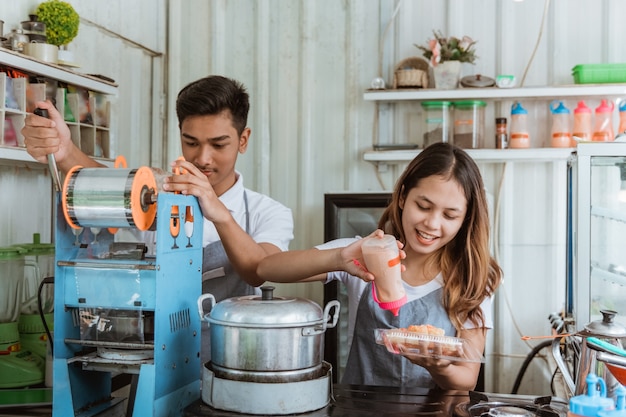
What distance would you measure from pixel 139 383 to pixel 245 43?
3.03m

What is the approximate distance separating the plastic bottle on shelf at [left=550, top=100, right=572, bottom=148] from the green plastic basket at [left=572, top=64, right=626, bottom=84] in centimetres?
17

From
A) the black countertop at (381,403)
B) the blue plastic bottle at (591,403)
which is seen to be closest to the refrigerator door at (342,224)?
the black countertop at (381,403)

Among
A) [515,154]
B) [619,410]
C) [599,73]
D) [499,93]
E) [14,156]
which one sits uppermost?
[599,73]

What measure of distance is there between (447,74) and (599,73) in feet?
2.61

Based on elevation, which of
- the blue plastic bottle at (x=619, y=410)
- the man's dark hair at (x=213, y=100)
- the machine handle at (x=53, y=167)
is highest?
the man's dark hair at (x=213, y=100)

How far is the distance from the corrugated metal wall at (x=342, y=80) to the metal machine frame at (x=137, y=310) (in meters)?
2.10

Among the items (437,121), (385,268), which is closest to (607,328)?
(385,268)

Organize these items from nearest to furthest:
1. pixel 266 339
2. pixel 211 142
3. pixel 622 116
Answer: pixel 266 339, pixel 211 142, pixel 622 116

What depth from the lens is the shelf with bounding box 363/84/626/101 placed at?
3.70 metres

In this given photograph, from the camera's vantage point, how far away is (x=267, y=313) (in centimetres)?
152

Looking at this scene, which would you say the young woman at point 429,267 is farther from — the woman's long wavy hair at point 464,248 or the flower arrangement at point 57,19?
the flower arrangement at point 57,19

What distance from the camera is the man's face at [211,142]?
7.81 ft

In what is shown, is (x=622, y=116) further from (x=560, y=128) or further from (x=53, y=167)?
(x=53, y=167)

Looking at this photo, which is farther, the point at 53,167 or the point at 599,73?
the point at 599,73
